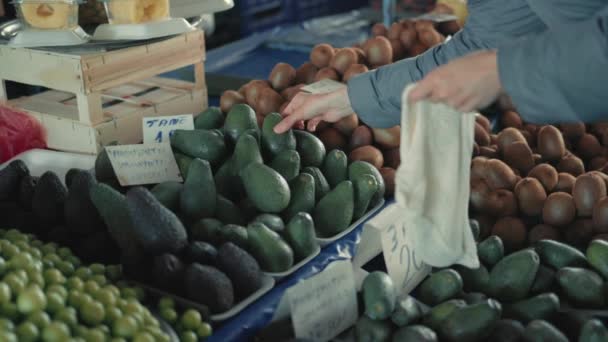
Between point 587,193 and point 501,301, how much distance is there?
43cm

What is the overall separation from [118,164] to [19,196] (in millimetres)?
203

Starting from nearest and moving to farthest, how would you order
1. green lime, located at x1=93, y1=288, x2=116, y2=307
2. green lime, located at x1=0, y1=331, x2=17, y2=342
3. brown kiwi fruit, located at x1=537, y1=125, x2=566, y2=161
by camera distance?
green lime, located at x1=0, y1=331, x2=17, y2=342, green lime, located at x1=93, y1=288, x2=116, y2=307, brown kiwi fruit, located at x1=537, y1=125, x2=566, y2=161

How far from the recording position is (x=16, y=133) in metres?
1.63

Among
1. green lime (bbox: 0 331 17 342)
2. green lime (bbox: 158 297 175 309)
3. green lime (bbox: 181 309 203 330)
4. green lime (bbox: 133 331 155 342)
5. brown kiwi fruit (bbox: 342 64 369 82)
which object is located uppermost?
brown kiwi fruit (bbox: 342 64 369 82)

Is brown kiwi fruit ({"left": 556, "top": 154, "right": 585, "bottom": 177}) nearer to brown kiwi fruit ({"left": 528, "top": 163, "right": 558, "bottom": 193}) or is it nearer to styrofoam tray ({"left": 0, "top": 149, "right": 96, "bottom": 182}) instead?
brown kiwi fruit ({"left": 528, "top": 163, "right": 558, "bottom": 193})

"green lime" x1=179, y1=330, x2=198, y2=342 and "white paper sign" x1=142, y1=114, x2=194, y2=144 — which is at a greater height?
"white paper sign" x1=142, y1=114, x2=194, y2=144

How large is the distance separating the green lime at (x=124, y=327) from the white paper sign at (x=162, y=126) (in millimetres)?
710

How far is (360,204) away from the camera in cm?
141

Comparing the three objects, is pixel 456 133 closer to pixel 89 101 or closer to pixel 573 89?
pixel 573 89

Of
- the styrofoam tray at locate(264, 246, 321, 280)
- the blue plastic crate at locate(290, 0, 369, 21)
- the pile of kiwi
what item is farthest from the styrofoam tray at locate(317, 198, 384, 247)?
the blue plastic crate at locate(290, 0, 369, 21)

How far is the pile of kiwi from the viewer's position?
4.79 ft

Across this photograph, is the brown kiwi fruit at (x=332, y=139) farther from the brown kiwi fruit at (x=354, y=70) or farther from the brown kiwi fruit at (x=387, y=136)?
the brown kiwi fruit at (x=354, y=70)

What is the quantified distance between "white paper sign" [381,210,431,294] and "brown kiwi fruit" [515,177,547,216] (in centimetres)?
40

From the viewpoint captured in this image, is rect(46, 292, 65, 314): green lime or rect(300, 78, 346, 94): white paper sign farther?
rect(300, 78, 346, 94): white paper sign
